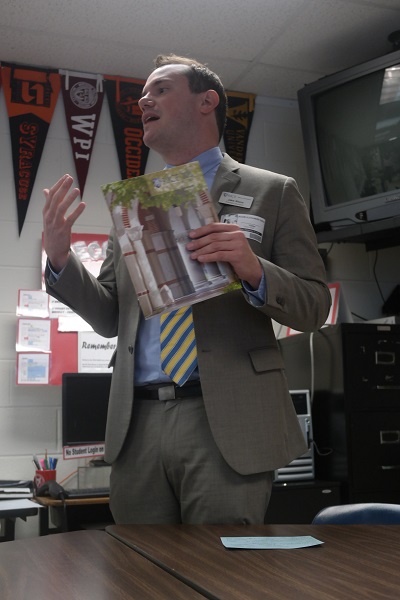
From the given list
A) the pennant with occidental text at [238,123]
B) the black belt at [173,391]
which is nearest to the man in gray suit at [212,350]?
the black belt at [173,391]

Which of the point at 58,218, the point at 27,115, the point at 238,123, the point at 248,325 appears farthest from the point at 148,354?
the point at 238,123

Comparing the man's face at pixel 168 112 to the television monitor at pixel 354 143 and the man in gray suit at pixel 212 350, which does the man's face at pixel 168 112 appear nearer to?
the man in gray suit at pixel 212 350

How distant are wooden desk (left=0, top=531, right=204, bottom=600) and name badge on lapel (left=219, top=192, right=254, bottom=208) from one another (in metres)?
0.87

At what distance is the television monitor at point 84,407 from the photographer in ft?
10.5

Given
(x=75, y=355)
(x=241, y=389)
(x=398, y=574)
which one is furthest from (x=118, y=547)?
(x=75, y=355)

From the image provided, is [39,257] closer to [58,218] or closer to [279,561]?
[58,218]

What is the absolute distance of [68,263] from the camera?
5.60 ft

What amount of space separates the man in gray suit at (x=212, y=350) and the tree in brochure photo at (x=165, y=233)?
4 centimetres

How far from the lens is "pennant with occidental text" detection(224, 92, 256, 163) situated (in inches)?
157

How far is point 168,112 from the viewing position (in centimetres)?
185

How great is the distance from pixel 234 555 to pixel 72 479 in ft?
7.69

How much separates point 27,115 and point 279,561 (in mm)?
3105

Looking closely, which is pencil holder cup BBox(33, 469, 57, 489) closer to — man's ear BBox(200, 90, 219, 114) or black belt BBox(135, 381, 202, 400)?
black belt BBox(135, 381, 202, 400)

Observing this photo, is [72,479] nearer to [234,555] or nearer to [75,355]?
[75,355]
